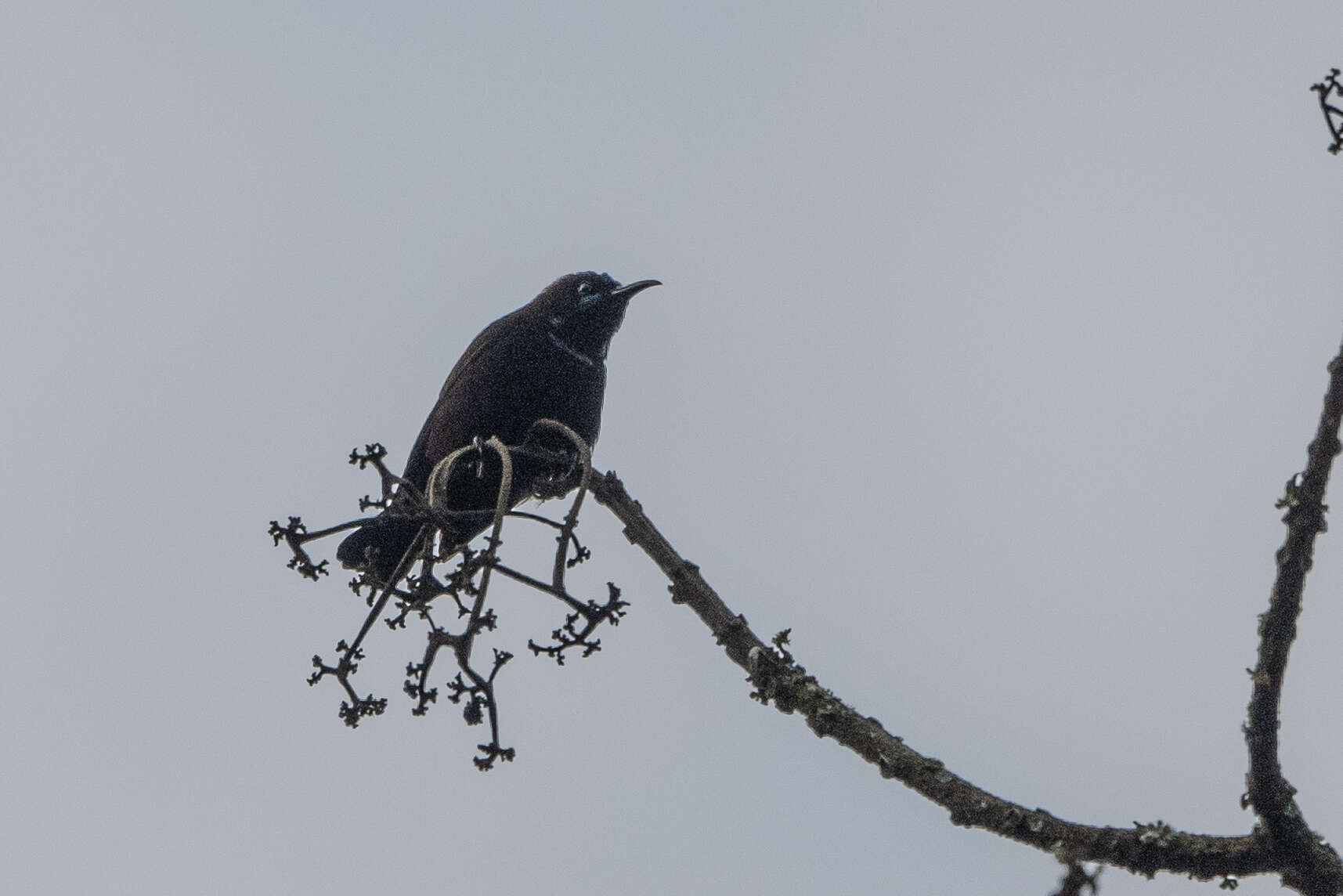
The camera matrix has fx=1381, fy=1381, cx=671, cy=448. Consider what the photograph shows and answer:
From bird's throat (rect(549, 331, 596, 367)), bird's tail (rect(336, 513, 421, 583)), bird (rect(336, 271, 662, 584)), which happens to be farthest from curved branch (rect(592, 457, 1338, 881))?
bird's throat (rect(549, 331, 596, 367))

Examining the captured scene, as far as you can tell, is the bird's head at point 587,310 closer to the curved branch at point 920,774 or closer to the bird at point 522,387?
the bird at point 522,387

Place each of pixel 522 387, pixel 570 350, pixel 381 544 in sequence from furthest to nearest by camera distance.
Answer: pixel 570 350 → pixel 522 387 → pixel 381 544

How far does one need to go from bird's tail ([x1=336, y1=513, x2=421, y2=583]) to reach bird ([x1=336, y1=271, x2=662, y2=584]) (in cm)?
1

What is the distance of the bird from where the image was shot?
5.77 meters

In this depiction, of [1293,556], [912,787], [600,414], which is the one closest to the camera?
[1293,556]

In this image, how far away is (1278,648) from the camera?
2564 mm

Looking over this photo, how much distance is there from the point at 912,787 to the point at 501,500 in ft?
4.13

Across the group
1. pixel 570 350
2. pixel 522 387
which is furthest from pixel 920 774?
pixel 570 350

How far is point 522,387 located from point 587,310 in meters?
0.80

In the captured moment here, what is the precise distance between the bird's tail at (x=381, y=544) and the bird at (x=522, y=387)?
0.01 metres

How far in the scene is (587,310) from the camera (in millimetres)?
6953

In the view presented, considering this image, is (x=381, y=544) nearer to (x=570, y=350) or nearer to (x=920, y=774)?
(x=570, y=350)

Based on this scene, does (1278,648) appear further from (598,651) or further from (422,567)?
(422,567)

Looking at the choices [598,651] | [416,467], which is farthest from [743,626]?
[416,467]
